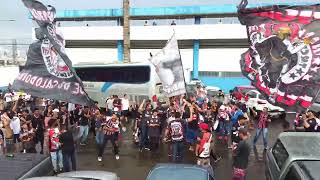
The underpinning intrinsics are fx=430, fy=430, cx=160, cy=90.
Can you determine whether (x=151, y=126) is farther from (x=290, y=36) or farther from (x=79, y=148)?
(x=290, y=36)

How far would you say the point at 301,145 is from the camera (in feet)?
28.2

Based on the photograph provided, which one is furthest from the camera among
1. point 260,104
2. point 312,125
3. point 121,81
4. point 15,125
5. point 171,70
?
point 121,81

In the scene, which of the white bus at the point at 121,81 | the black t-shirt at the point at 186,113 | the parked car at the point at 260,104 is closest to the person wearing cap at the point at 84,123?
the black t-shirt at the point at 186,113

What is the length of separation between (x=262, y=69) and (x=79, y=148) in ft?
26.4

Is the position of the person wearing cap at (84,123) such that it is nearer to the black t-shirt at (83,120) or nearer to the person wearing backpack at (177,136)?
the black t-shirt at (83,120)

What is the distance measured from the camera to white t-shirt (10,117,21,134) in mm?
13773

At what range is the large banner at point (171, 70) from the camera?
1548 cm

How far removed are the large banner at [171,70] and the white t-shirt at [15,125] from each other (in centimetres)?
518

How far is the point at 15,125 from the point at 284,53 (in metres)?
8.67

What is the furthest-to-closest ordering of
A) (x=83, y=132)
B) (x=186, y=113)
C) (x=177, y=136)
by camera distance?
1. (x=83, y=132)
2. (x=186, y=113)
3. (x=177, y=136)

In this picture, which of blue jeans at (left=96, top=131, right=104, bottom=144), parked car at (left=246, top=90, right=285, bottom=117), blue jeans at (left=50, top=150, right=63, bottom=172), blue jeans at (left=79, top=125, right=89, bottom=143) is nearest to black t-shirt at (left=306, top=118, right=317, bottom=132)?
blue jeans at (left=96, top=131, right=104, bottom=144)

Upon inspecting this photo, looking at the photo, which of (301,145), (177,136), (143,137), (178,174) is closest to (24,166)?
(178,174)

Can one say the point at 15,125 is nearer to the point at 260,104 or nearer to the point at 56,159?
the point at 56,159

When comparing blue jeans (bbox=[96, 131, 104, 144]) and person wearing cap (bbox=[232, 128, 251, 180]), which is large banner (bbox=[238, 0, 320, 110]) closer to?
person wearing cap (bbox=[232, 128, 251, 180])
